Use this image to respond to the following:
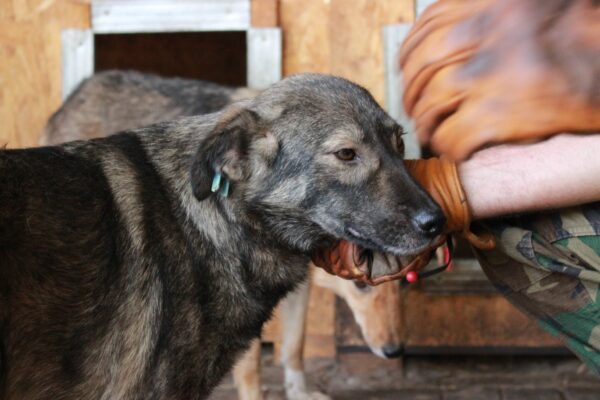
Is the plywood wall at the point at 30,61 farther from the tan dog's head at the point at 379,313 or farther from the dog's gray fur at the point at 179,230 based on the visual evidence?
the dog's gray fur at the point at 179,230

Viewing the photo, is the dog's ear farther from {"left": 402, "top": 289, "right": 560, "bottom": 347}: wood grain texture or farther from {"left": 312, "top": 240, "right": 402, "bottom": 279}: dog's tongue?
{"left": 402, "top": 289, "right": 560, "bottom": 347}: wood grain texture

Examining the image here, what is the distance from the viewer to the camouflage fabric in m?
2.62

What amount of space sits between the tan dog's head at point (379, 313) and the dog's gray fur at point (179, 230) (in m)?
1.61

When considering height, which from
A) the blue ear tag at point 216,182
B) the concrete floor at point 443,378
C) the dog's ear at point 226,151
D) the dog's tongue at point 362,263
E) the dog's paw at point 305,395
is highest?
the dog's ear at point 226,151

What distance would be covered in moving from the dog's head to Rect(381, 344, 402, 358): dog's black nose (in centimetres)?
170

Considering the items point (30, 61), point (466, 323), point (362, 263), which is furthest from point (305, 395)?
point (30, 61)

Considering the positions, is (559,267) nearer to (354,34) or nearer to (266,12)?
(354,34)

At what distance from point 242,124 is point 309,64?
240cm

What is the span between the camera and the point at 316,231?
9.19 feet

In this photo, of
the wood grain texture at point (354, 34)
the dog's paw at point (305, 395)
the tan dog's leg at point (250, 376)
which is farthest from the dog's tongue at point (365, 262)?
the wood grain texture at point (354, 34)

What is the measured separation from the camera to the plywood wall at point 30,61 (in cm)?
511

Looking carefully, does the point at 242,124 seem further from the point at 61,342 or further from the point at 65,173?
the point at 61,342

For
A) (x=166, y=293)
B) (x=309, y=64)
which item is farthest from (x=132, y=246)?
(x=309, y=64)

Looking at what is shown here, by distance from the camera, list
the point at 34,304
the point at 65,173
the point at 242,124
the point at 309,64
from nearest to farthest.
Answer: the point at 34,304 → the point at 65,173 → the point at 242,124 → the point at 309,64
